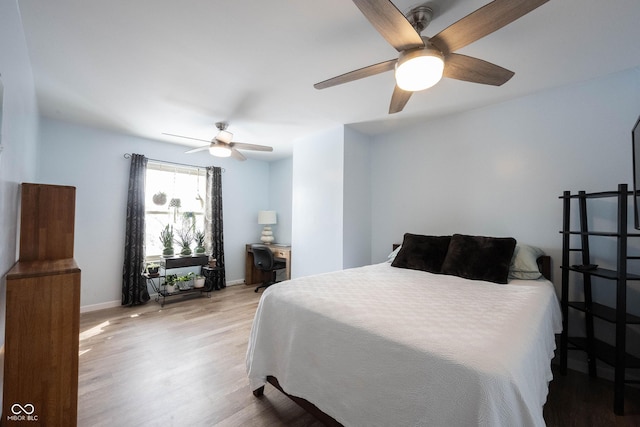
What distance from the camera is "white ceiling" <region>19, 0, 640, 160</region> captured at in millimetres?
1561

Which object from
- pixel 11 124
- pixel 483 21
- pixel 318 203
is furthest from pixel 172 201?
pixel 483 21

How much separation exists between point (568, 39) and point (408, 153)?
70.3 inches

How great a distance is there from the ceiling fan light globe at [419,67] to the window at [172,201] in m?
3.98

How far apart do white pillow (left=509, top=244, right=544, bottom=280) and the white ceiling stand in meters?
1.50

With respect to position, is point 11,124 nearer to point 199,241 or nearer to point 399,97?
point 399,97

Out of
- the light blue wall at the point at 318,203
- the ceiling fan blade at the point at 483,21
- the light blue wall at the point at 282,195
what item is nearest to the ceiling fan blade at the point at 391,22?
the ceiling fan blade at the point at 483,21

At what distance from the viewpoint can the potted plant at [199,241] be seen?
4289mm

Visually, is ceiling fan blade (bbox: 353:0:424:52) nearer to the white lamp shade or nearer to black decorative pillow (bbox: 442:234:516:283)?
black decorative pillow (bbox: 442:234:516:283)

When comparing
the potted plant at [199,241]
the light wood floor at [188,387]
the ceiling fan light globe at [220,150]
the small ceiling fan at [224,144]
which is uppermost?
the small ceiling fan at [224,144]

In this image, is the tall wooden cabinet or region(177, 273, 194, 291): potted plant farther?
region(177, 273, 194, 291): potted plant

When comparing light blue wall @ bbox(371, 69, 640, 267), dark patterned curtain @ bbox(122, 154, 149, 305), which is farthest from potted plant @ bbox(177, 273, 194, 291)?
light blue wall @ bbox(371, 69, 640, 267)

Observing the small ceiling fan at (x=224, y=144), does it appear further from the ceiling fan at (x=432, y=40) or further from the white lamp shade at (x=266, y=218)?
the white lamp shade at (x=266, y=218)

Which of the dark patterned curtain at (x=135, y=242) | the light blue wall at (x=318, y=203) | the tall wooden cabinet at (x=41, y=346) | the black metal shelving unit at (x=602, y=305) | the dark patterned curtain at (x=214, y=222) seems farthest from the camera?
the dark patterned curtain at (x=214, y=222)

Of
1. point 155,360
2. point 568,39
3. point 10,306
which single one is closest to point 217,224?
point 155,360
